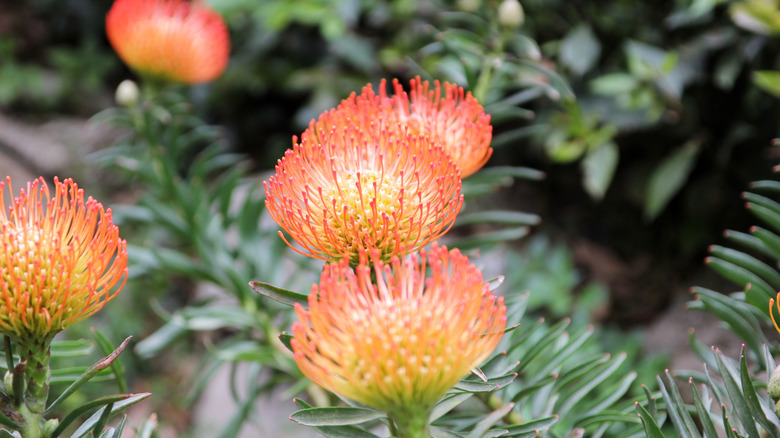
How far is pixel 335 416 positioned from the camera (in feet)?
1.44

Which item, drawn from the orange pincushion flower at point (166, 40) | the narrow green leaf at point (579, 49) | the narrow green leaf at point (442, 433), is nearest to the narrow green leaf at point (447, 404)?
the narrow green leaf at point (442, 433)

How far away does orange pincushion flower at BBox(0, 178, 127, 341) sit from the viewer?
43 cm

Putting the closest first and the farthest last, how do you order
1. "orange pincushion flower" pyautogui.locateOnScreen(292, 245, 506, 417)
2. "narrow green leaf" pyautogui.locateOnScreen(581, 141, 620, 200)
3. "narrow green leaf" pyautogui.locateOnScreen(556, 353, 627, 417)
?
"orange pincushion flower" pyautogui.locateOnScreen(292, 245, 506, 417)
"narrow green leaf" pyautogui.locateOnScreen(556, 353, 627, 417)
"narrow green leaf" pyautogui.locateOnScreen(581, 141, 620, 200)

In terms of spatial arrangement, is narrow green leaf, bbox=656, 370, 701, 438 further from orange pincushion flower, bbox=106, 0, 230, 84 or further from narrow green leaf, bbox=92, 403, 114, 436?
orange pincushion flower, bbox=106, 0, 230, 84

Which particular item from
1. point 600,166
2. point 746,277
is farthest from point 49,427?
point 600,166

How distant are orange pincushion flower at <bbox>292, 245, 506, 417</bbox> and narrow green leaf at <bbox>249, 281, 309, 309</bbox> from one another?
6 centimetres

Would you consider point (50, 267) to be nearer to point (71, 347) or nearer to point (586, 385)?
point (71, 347)

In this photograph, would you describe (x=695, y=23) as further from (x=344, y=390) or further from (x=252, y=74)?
(x=344, y=390)

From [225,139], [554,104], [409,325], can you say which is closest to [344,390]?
[409,325]

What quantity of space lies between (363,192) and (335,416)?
0.57 ft

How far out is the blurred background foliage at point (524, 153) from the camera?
102 cm

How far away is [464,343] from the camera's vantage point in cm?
39

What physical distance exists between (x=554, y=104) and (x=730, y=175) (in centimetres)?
48

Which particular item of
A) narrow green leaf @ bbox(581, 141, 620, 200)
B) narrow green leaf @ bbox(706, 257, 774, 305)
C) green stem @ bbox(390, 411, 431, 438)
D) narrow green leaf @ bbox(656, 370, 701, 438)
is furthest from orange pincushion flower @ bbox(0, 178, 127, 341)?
narrow green leaf @ bbox(581, 141, 620, 200)
